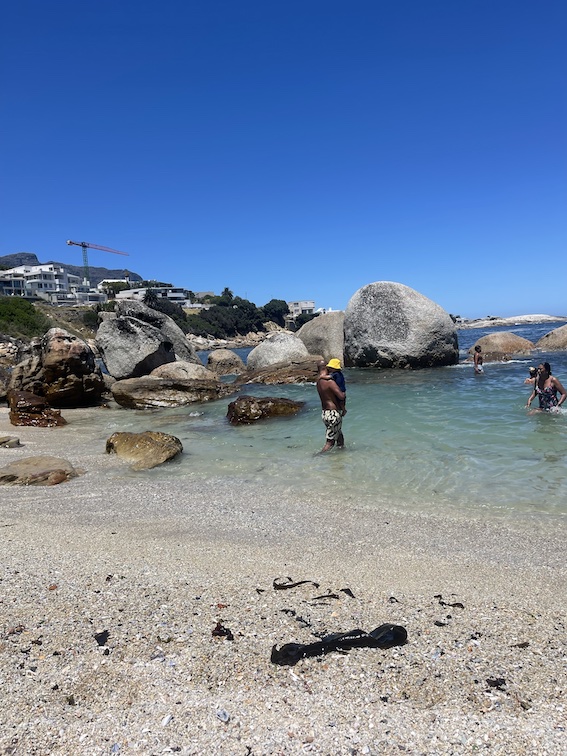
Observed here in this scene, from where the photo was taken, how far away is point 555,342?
2877cm

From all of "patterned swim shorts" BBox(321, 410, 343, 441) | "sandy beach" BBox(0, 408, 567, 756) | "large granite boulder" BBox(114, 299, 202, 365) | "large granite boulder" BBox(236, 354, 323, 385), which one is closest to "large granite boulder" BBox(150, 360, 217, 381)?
"large granite boulder" BBox(236, 354, 323, 385)

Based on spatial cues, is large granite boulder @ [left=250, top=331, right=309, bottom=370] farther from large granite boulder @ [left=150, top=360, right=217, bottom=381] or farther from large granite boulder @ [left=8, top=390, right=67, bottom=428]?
large granite boulder @ [left=8, top=390, right=67, bottom=428]

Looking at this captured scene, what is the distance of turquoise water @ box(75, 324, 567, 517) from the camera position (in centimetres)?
609

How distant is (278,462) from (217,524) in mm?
2833

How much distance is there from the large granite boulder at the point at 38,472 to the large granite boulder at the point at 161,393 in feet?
24.2

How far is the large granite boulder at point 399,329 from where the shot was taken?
69.9 ft

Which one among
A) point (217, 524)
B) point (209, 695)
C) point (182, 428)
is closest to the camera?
point (209, 695)

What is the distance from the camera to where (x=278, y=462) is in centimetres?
794

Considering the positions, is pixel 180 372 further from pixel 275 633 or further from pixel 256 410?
pixel 275 633

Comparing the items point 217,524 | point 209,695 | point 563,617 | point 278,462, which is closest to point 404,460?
point 278,462

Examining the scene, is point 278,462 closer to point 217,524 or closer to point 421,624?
point 217,524

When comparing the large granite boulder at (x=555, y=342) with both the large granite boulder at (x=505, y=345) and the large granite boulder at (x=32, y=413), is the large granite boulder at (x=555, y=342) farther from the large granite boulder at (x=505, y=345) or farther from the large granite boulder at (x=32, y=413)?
the large granite boulder at (x=32, y=413)

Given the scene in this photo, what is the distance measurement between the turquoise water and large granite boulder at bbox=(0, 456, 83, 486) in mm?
1228

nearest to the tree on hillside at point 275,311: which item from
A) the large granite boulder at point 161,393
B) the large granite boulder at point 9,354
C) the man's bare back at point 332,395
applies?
the large granite boulder at point 9,354
